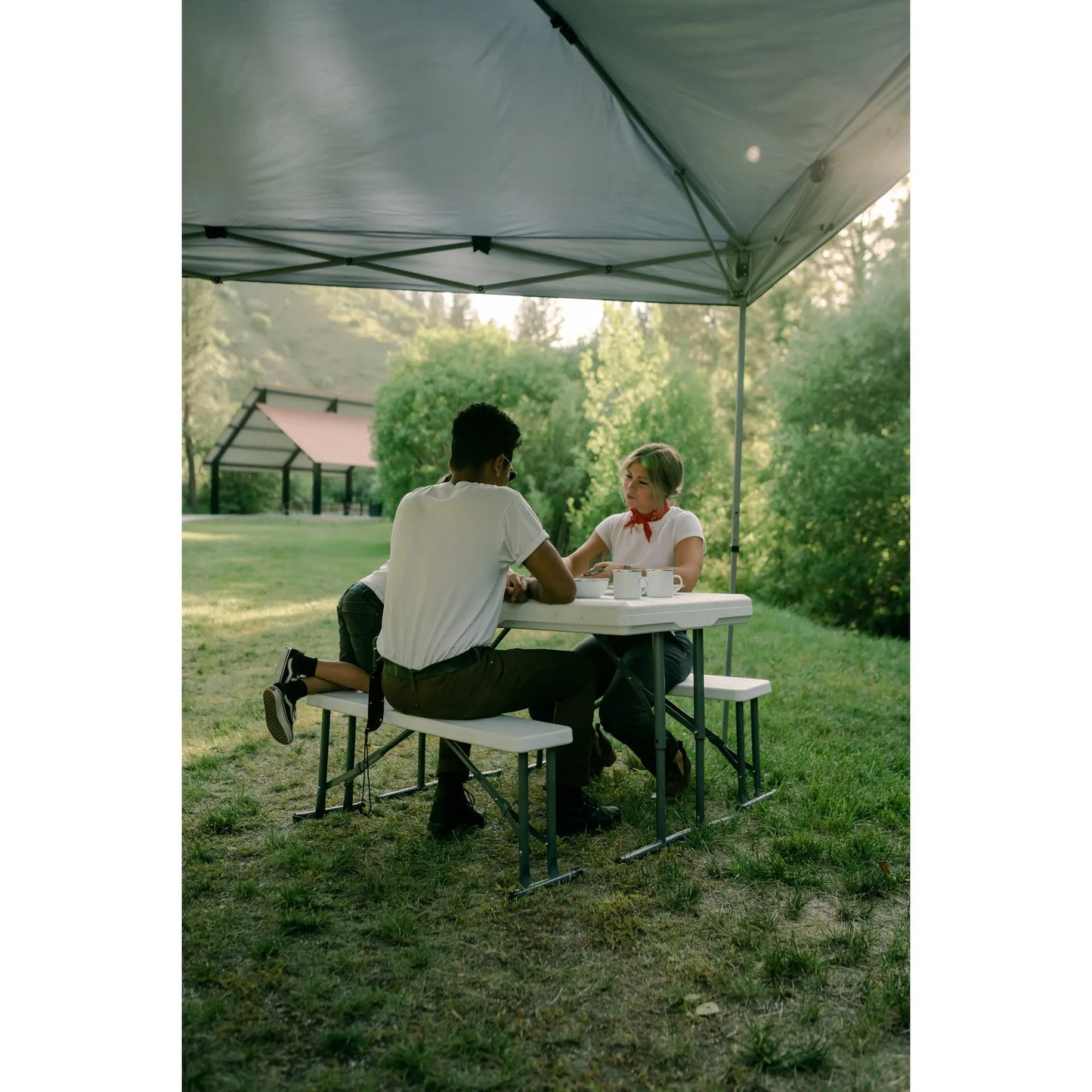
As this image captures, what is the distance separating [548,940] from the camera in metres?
2.51

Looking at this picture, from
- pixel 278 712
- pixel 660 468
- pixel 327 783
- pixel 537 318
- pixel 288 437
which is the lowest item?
pixel 327 783

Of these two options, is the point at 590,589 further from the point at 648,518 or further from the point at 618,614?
the point at 648,518

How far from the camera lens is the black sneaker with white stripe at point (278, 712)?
10.3 feet

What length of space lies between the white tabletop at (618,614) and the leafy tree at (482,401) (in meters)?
12.7

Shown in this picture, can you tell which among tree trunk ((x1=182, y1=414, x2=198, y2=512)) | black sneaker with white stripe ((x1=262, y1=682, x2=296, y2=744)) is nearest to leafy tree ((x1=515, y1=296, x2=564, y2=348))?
tree trunk ((x1=182, y1=414, x2=198, y2=512))

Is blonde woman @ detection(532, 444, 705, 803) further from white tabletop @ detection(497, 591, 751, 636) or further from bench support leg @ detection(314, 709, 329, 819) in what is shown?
bench support leg @ detection(314, 709, 329, 819)

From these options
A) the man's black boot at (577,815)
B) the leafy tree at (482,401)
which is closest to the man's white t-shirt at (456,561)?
the man's black boot at (577,815)

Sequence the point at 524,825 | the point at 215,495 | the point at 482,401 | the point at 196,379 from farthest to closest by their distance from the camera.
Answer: the point at 196,379 → the point at 215,495 → the point at 482,401 → the point at 524,825

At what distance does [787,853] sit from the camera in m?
3.14

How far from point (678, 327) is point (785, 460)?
623 inches

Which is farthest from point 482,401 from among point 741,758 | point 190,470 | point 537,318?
→ point 190,470

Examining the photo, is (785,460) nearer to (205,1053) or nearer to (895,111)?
(895,111)

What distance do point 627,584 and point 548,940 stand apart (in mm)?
1139

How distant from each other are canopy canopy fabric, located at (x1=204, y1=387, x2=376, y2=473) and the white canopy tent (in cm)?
1908
